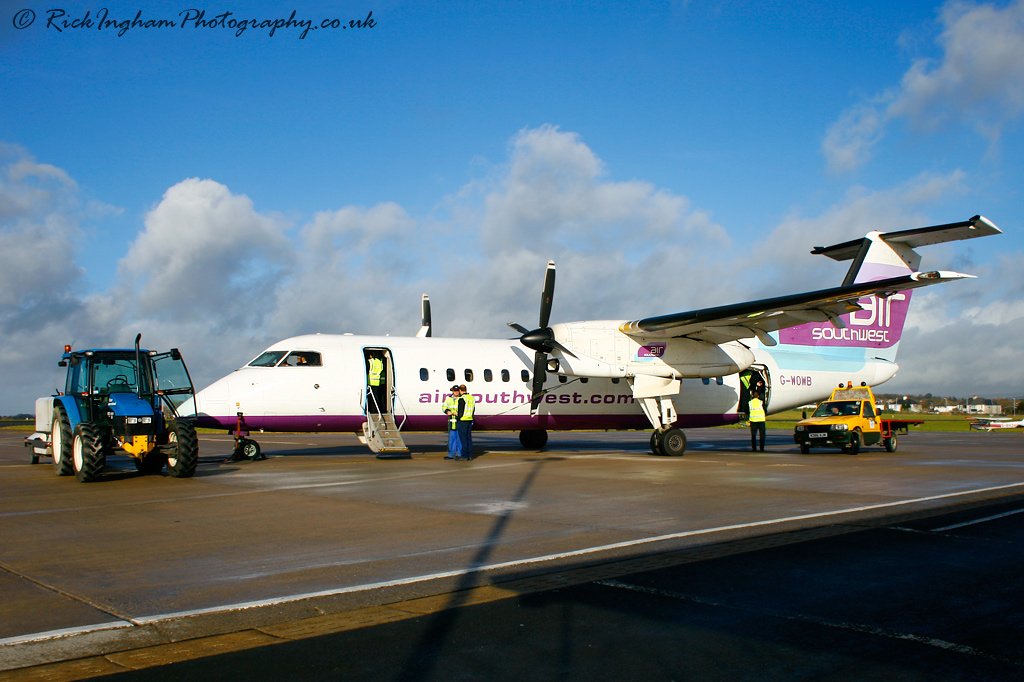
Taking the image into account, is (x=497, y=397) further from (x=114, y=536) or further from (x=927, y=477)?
(x=114, y=536)

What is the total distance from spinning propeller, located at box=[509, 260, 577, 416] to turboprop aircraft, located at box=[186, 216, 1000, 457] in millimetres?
32

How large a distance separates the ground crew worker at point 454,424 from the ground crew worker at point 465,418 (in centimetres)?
13

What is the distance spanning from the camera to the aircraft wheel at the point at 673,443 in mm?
19672

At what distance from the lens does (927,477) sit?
1352cm

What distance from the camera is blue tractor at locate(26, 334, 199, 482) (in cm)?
1277

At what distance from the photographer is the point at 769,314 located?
17.5 m

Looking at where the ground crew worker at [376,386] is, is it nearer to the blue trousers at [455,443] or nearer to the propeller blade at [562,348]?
the blue trousers at [455,443]

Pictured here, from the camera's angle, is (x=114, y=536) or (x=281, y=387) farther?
(x=281, y=387)

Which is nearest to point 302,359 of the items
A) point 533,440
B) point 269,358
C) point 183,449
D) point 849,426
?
point 269,358

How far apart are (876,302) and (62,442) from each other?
904 inches

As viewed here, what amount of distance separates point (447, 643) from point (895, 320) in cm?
2373

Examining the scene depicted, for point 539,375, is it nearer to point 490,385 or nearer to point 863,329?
point 490,385

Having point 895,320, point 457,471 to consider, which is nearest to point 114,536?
point 457,471

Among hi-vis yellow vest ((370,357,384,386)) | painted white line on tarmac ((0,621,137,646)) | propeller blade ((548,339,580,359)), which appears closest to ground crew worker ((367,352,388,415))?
hi-vis yellow vest ((370,357,384,386))
